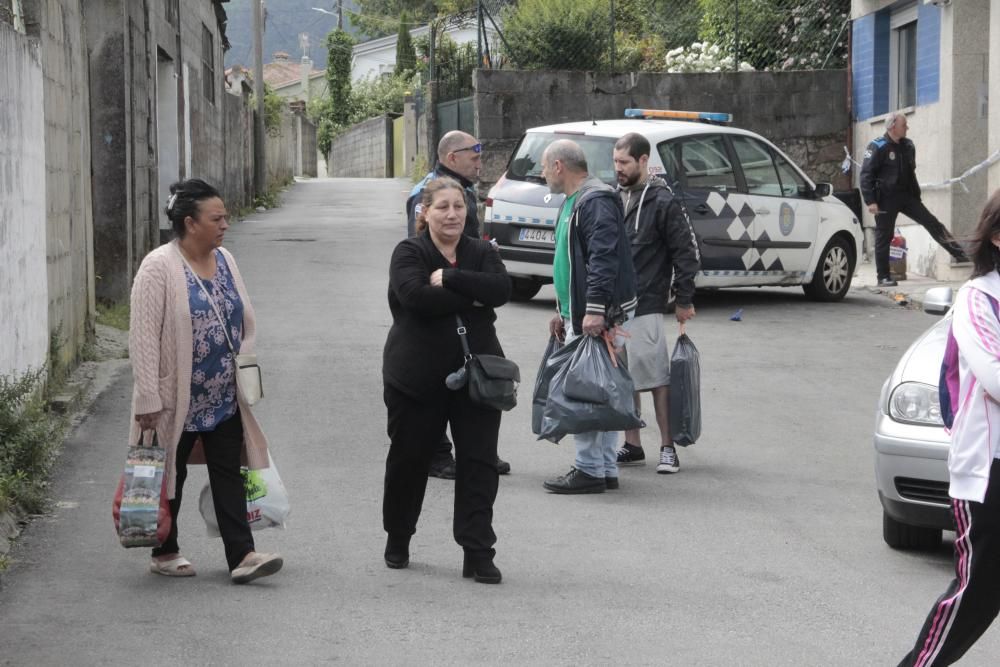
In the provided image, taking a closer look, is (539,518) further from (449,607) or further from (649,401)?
(649,401)

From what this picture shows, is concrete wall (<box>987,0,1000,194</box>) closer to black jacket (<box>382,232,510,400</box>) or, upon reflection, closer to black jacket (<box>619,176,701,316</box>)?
black jacket (<box>619,176,701,316</box>)

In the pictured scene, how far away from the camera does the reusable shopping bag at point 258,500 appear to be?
601cm

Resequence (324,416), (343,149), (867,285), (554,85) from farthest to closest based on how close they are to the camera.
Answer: (343,149) → (554,85) → (867,285) → (324,416)

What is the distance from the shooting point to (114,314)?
526 inches

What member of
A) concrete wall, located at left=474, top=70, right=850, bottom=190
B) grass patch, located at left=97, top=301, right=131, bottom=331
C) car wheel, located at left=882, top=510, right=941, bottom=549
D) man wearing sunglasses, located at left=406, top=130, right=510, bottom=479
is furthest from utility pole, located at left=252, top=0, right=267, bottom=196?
car wheel, located at left=882, top=510, right=941, bottom=549

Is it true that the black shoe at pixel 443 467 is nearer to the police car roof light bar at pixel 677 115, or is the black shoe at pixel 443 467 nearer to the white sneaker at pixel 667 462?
the white sneaker at pixel 667 462

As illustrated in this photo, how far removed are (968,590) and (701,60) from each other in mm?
20266

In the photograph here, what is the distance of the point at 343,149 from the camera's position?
5931 centimetres

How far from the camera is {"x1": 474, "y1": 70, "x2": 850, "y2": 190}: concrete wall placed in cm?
2161

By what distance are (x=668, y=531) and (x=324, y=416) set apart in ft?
11.0

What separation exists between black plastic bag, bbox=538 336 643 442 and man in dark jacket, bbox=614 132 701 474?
0.79 m

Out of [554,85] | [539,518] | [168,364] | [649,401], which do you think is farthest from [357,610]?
[554,85]

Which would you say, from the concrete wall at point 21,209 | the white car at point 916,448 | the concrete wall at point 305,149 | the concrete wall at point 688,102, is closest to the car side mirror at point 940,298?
the white car at point 916,448

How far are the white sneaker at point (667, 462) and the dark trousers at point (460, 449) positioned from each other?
236 cm
